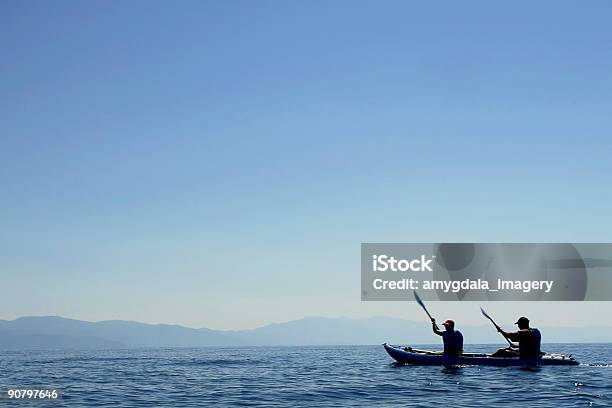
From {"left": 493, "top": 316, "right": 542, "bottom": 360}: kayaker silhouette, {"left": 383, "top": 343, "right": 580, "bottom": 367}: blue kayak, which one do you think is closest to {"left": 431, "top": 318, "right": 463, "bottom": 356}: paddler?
{"left": 383, "top": 343, "right": 580, "bottom": 367}: blue kayak

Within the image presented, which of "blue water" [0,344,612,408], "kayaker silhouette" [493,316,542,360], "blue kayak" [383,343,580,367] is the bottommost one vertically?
"blue water" [0,344,612,408]

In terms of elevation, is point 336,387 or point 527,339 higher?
point 527,339

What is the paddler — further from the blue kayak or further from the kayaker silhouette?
the kayaker silhouette

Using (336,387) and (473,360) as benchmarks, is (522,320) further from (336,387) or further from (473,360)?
(336,387)

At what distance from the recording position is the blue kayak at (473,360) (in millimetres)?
37344

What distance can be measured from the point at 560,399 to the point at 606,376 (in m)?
10.8

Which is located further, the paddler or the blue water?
the paddler

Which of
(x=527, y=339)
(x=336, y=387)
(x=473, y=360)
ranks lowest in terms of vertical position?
(x=336, y=387)

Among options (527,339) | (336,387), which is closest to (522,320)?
(527,339)

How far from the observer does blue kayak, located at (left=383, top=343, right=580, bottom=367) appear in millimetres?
37344

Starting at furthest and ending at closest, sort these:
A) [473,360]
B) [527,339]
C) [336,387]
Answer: [473,360], [527,339], [336,387]

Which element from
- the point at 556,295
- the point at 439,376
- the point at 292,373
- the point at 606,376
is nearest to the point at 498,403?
the point at 439,376

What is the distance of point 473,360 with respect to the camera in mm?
38281

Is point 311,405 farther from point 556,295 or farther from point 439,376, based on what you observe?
point 556,295
